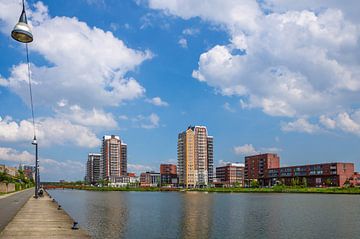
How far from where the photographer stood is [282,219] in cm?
5169

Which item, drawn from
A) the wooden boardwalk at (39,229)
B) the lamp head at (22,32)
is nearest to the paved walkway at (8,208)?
the wooden boardwalk at (39,229)

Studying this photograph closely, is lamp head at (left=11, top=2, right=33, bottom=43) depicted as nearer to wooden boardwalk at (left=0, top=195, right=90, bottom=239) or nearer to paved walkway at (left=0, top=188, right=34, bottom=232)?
wooden boardwalk at (left=0, top=195, right=90, bottom=239)

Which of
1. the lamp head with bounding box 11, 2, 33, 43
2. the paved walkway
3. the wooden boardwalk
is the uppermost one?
the lamp head with bounding box 11, 2, 33, 43

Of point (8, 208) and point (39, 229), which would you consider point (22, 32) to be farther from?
point (8, 208)

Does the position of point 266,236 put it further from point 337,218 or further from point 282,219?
point 337,218

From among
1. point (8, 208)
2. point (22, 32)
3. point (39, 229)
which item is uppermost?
point (22, 32)

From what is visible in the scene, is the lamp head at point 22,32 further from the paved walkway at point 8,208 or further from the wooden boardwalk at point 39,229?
the paved walkway at point 8,208

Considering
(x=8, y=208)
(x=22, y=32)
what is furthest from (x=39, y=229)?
(x=8, y=208)

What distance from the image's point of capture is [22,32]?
42.4 ft

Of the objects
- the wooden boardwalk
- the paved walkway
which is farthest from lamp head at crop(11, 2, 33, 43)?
the paved walkway

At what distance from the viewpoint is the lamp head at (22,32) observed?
1289 centimetres

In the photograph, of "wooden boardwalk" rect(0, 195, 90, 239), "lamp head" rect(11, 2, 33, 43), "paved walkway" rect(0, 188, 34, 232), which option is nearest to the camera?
"lamp head" rect(11, 2, 33, 43)

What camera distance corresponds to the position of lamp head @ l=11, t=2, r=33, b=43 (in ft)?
42.3

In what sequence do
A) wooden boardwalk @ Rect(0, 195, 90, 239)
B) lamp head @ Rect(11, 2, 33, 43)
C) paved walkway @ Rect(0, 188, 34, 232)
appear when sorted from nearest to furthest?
lamp head @ Rect(11, 2, 33, 43) → wooden boardwalk @ Rect(0, 195, 90, 239) → paved walkway @ Rect(0, 188, 34, 232)
